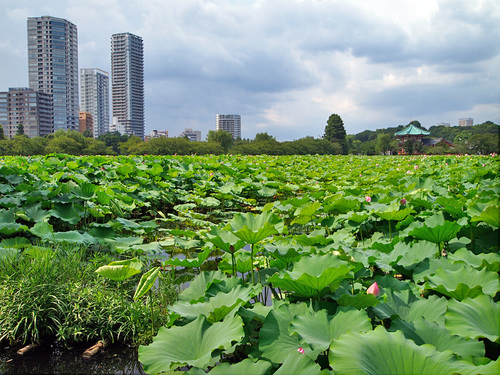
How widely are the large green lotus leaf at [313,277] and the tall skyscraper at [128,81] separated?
88.1 m

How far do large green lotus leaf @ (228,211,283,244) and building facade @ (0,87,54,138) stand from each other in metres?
74.2

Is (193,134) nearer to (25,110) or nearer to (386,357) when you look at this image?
(25,110)

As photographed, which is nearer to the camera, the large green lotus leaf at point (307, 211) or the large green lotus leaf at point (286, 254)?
the large green lotus leaf at point (286, 254)

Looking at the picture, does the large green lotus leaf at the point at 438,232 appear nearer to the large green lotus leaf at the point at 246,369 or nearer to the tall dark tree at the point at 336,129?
the large green lotus leaf at the point at 246,369

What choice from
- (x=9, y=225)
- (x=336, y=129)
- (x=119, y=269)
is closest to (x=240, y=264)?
(x=119, y=269)

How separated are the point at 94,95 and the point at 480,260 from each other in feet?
414

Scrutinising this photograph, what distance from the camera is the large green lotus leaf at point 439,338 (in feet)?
3.25

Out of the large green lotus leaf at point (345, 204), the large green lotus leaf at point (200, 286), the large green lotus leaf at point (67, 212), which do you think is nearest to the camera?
the large green lotus leaf at point (200, 286)

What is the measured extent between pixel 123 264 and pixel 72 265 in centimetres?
87

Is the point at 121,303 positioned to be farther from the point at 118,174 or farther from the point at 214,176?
the point at 214,176

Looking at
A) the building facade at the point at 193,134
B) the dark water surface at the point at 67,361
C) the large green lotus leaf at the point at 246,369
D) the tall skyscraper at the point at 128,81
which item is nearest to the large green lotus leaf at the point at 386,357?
the large green lotus leaf at the point at 246,369

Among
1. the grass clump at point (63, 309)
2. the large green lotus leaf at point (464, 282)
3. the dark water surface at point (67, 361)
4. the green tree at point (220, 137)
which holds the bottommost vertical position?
the dark water surface at point (67, 361)

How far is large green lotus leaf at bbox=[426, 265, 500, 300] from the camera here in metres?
1.24

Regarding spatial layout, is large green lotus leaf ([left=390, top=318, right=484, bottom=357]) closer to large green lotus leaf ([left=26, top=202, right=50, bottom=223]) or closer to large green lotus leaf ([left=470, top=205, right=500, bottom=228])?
large green lotus leaf ([left=470, top=205, right=500, bottom=228])
